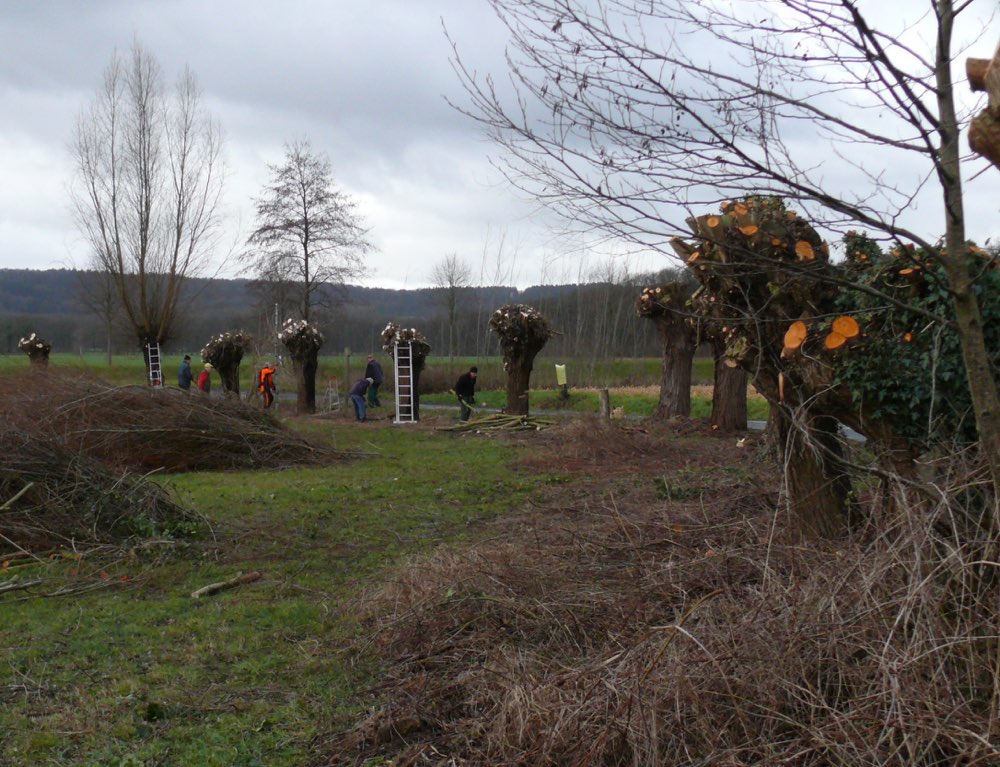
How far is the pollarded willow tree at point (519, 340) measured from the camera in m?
22.6

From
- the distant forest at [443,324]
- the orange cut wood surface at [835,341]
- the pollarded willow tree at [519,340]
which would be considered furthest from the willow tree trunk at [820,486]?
the distant forest at [443,324]

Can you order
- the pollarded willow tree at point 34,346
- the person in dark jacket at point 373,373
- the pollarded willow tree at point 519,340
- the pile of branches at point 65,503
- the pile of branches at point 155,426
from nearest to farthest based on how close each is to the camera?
1. the pile of branches at point 65,503
2. the pile of branches at point 155,426
3. the pollarded willow tree at point 519,340
4. the person in dark jacket at point 373,373
5. the pollarded willow tree at point 34,346

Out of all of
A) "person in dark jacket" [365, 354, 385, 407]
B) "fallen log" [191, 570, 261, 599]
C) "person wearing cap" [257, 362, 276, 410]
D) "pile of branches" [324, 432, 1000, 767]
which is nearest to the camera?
"pile of branches" [324, 432, 1000, 767]

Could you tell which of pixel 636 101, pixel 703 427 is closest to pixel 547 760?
pixel 636 101

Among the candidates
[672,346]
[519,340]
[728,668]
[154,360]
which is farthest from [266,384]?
[728,668]

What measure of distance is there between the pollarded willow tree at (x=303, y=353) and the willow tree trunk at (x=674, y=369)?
35.1ft

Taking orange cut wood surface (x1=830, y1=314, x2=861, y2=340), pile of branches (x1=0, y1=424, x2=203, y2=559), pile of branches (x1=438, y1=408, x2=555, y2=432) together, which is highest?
orange cut wood surface (x1=830, y1=314, x2=861, y2=340)

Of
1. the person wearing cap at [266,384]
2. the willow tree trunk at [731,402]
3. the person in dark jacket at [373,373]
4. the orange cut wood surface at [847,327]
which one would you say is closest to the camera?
the orange cut wood surface at [847,327]

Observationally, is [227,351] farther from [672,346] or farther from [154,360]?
[672,346]

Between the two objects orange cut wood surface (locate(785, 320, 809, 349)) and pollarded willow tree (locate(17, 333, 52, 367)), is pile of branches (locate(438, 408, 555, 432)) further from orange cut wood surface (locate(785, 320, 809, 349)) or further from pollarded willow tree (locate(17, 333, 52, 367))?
pollarded willow tree (locate(17, 333, 52, 367))

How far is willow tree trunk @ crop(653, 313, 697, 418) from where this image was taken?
1975 cm

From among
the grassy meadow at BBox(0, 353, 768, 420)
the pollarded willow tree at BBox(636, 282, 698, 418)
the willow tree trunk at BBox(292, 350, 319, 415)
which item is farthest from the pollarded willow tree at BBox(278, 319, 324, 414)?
the pollarded willow tree at BBox(636, 282, 698, 418)

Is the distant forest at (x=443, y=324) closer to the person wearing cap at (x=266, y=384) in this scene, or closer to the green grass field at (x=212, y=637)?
the person wearing cap at (x=266, y=384)

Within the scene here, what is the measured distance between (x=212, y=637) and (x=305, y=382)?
72.1ft
